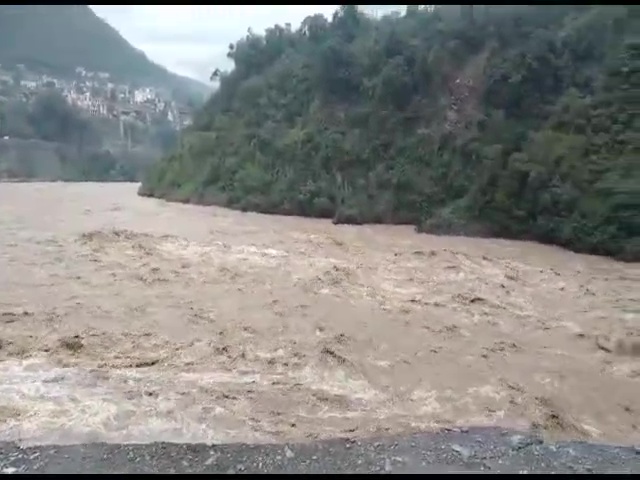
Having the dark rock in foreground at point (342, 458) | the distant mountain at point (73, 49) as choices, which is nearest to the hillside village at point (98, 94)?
the distant mountain at point (73, 49)

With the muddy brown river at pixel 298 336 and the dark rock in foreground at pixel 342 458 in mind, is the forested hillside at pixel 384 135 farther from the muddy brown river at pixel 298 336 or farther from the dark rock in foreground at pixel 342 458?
the dark rock in foreground at pixel 342 458

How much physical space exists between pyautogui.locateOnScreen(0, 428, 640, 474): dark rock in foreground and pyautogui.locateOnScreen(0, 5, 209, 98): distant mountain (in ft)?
3.37

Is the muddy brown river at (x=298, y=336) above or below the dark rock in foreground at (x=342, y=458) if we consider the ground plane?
below

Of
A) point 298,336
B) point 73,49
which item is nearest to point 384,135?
point 298,336

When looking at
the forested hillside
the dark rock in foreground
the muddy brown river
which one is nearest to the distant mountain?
the dark rock in foreground

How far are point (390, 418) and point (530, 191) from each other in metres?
5.36

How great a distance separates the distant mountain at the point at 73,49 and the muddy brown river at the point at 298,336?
133 centimetres

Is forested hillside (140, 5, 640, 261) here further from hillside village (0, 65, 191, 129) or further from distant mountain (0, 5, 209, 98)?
distant mountain (0, 5, 209, 98)

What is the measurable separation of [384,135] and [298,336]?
626 cm

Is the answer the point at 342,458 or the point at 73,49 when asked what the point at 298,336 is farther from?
the point at 342,458

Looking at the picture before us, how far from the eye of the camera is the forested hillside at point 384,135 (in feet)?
25.0

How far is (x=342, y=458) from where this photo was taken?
5.53 ft

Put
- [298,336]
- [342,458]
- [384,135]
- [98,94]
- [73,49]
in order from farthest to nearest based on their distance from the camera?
[384,135] < [98,94] < [298,336] < [73,49] < [342,458]

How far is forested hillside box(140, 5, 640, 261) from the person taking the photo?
7.62m
